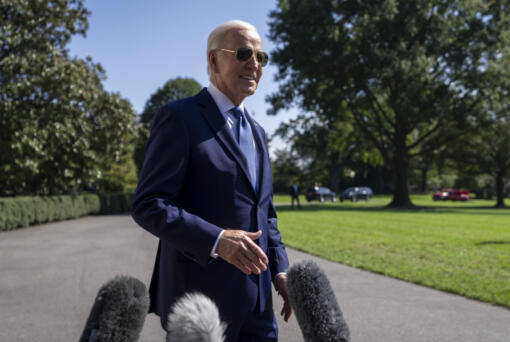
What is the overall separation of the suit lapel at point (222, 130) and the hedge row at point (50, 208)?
17.8m

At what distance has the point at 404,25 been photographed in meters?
28.7

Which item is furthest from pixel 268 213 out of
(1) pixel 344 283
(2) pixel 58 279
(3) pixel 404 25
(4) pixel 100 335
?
(3) pixel 404 25

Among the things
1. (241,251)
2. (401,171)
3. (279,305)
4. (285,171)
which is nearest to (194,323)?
(241,251)

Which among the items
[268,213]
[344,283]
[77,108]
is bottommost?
[344,283]

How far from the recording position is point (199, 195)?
169cm

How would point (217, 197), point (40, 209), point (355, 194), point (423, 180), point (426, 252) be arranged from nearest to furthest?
1. point (217, 197)
2. point (426, 252)
3. point (40, 209)
4. point (355, 194)
5. point (423, 180)

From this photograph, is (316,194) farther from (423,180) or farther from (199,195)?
(199,195)

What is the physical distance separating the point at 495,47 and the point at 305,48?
1223cm

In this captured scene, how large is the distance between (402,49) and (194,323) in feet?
96.6

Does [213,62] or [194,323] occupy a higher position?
[213,62]

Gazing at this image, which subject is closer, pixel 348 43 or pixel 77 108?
pixel 77 108

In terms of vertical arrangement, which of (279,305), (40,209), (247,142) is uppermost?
(247,142)

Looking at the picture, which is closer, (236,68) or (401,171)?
(236,68)

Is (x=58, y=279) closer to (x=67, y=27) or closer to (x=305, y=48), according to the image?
(x=67, y=27)
